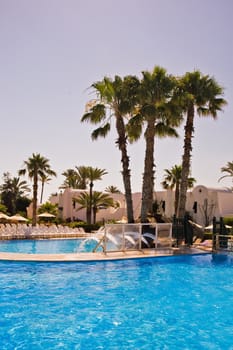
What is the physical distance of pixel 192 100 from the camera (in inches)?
830

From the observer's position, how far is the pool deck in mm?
13641

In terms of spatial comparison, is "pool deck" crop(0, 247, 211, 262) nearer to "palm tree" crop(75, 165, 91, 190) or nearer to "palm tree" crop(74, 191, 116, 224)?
"palm tree" crop(74, 191, 116, 224)

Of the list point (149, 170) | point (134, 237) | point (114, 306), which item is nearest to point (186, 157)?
point (149, 170)

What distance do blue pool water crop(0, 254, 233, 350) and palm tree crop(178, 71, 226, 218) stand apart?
8.20 meters

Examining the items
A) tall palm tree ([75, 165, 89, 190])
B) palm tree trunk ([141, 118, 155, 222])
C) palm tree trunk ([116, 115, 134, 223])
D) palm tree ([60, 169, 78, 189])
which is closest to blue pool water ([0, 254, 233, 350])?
palm tree trunk ([141, 118, 155, 222])

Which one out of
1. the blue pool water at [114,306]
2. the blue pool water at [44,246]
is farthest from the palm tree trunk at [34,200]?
the blue pool water at [114,306]

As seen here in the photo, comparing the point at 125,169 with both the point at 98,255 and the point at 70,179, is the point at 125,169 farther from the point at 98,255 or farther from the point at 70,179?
the point at 70,179

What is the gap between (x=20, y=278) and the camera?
36.7 feet

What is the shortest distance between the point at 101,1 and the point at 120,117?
29.1ft

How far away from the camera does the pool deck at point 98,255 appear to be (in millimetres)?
13641

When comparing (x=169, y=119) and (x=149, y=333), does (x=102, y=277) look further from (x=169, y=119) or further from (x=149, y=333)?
(x=169, y=119)

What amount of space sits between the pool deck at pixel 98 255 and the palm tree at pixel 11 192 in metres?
43.5

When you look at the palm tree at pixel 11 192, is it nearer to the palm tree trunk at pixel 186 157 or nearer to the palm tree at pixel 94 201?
the palm tree at pixel 94 201

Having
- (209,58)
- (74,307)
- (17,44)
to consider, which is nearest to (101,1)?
(17,44)
